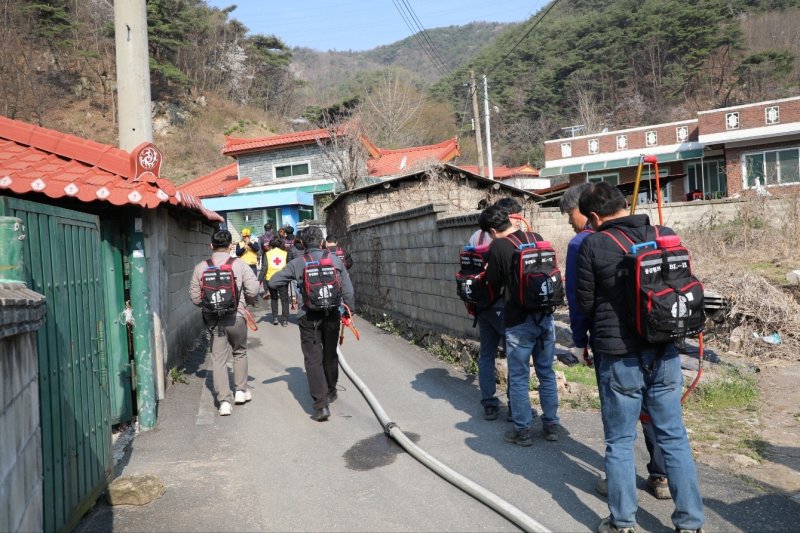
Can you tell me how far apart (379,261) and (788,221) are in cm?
848

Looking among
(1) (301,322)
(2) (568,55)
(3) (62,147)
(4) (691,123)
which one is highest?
(2) (568,55)

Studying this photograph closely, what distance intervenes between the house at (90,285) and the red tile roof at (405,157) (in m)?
21.4

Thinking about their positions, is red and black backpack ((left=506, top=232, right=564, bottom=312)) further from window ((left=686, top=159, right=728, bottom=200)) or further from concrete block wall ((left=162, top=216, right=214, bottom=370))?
window ((left=686, top=159, right=728, bottom=200))

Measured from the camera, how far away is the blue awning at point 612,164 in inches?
1358

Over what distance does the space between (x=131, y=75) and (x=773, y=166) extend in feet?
99.5

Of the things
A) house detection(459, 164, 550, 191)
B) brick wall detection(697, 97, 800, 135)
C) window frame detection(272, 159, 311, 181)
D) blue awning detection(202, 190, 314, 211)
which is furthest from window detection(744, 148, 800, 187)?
window frame detection(272, 159, 311, 181)

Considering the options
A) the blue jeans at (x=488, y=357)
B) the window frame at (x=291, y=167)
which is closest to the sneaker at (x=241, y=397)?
the blue jeans at (x=488, y=357)

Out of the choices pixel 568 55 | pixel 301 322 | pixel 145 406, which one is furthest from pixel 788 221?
pixel 568 55

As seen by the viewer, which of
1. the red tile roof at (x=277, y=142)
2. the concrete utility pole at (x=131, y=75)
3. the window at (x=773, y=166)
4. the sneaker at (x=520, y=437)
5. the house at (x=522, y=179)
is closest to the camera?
the sneaker at (x=520, y=437)

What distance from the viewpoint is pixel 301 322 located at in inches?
276

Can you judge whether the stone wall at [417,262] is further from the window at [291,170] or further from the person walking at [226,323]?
the window at [291,170]

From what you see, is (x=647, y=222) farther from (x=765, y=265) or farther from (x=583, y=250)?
(x=765, y=265)

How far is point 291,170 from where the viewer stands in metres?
32.4

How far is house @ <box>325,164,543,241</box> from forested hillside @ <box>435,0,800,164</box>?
35.6m
